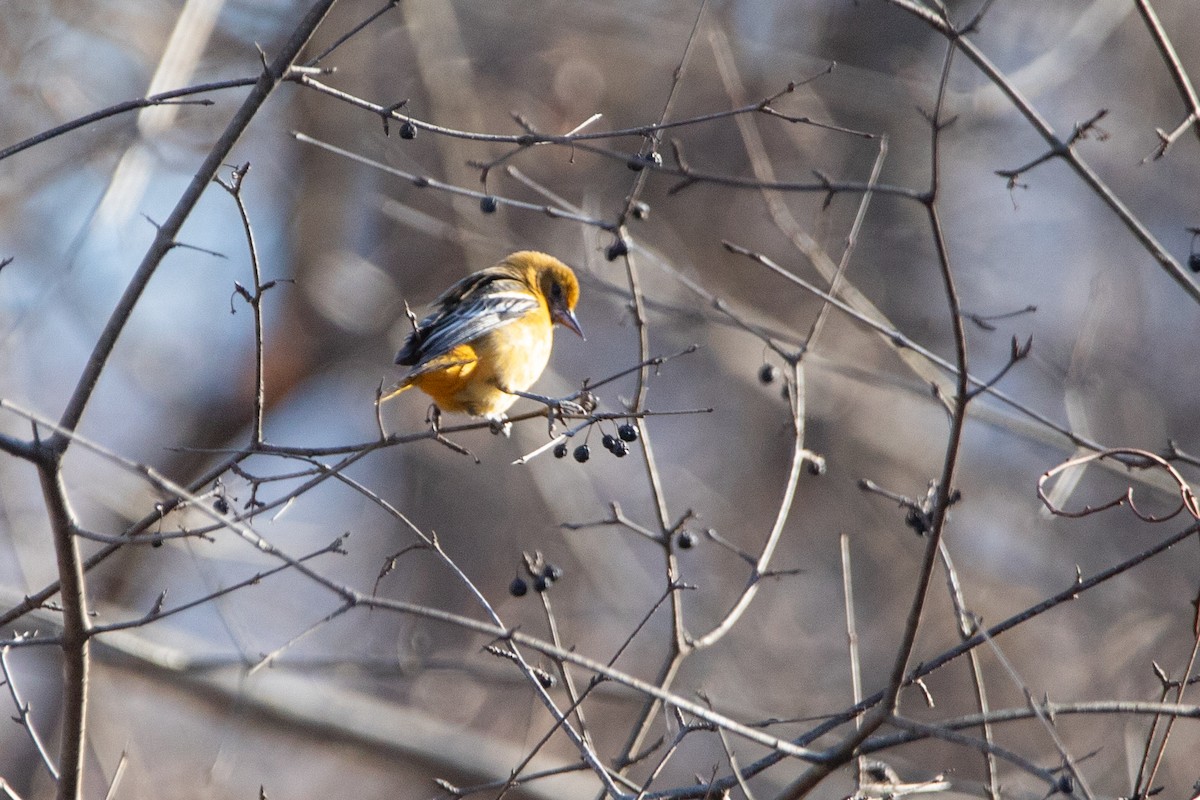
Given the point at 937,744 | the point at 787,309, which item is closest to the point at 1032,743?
the point at 937,744

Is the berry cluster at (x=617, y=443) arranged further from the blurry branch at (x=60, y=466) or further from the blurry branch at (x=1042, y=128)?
the blurry branch at (x=1042, y=128)

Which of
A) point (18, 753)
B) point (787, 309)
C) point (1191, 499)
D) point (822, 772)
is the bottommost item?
point (822, 772)

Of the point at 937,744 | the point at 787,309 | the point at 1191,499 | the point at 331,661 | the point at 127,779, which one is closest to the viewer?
the point at 1191,499

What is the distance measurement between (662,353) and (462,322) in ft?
17.7

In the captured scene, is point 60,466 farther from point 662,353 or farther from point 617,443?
point 662,353

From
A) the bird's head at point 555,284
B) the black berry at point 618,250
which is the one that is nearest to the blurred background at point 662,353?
the bird's head at point 555,284

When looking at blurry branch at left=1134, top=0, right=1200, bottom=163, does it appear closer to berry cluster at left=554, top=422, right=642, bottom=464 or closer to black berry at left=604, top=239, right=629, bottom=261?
black berry at left=604, top=239, right=629, bottom=261

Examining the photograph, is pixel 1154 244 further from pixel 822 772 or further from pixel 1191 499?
pixel 822 772

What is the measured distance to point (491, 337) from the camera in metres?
5.02

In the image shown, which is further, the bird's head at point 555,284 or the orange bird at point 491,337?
the bird's head at point 555,284

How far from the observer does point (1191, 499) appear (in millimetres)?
2916

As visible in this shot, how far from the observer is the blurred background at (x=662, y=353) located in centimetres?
937

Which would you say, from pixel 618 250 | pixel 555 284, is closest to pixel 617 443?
pixel 618 250

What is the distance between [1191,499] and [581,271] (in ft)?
8.73
